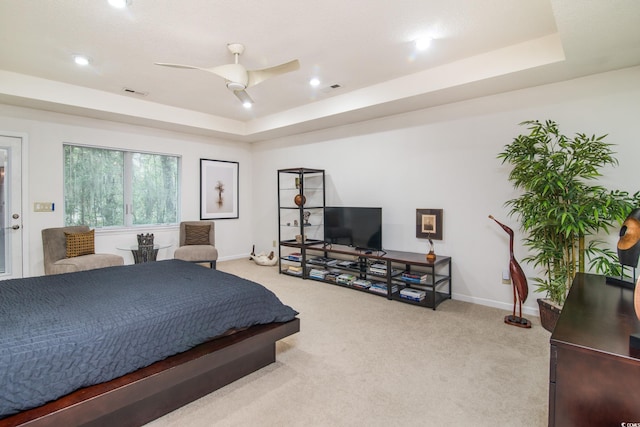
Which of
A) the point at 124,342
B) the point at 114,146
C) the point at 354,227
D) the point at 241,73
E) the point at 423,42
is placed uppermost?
the point at 423,42

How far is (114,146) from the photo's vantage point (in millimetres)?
5023

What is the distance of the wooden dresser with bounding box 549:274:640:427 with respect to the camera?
1.04 m

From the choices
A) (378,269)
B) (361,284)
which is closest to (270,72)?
(378,269)

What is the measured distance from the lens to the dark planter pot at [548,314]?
9.73 ft

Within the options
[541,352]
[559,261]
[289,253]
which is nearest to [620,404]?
[541,352]

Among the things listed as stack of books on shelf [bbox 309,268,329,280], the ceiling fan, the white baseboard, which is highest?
the ceiling fan

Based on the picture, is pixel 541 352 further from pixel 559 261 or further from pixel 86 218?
pixel 86 218

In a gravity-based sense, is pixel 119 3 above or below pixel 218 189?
above

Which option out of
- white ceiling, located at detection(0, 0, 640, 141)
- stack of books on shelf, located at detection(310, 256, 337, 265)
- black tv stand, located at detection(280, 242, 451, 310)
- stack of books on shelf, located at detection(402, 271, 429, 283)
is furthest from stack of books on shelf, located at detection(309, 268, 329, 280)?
white ceiling, located at detection(0, 0, 640, 141)

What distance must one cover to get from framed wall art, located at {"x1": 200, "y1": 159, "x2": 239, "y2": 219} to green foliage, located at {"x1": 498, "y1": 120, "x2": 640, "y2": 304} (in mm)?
4918

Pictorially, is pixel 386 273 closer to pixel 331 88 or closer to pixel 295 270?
pixel 295 270

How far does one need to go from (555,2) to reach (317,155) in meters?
3.88

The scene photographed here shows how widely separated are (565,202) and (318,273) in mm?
3223

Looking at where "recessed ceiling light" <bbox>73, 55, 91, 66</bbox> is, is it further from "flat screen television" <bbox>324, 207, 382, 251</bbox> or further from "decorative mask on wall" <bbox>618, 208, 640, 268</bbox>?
"decorative mask on wall" <bbox>618, 208, 640, 268</bbox>
